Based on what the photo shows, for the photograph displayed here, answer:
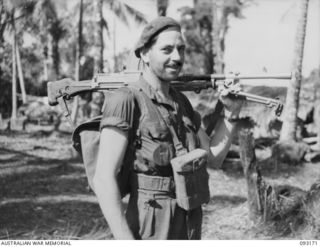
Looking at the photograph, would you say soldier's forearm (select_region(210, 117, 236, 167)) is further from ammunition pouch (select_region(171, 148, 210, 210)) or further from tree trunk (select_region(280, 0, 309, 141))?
tree trunk (select_region(280, 0, 309, 141))

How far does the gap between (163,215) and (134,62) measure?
34.3 inches

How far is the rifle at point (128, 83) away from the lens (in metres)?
2.25

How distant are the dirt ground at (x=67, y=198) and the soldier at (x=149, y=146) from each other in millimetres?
3259

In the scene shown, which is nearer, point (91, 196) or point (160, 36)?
point (160, 36)

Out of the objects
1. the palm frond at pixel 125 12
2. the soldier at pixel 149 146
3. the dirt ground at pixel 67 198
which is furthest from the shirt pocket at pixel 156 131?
the palm frond at pixel 125 12

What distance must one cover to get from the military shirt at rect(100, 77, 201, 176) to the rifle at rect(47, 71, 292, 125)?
0.90 feet

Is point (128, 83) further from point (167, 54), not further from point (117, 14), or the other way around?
point (117, 14)

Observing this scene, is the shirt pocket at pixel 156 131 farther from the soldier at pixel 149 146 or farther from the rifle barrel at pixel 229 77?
the rifle barrel at pixel 229 77

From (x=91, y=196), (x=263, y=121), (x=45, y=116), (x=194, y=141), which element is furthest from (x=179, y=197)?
(x=45, y=116)

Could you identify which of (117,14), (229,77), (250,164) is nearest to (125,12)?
(117,14)

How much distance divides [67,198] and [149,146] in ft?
17.2

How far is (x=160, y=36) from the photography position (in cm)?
196

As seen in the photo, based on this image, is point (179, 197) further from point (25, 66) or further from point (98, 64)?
point (25, 66)

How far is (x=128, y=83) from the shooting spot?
224 cm
